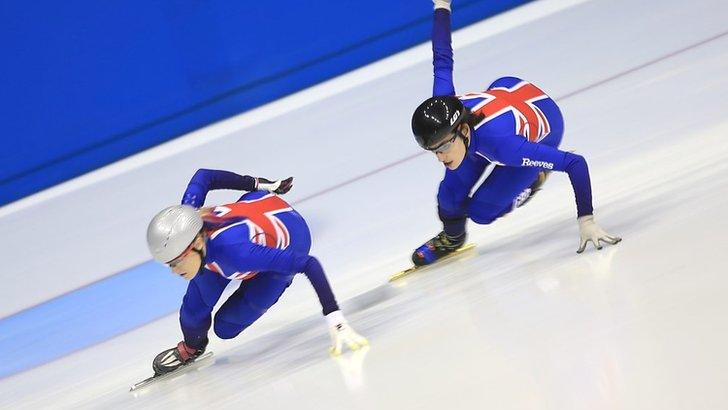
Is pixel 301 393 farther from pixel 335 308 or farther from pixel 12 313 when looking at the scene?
pixel 12 313

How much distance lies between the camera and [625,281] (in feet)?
11.2

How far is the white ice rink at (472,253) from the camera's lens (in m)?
2.94

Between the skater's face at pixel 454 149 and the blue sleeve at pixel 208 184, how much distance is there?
1.01 m

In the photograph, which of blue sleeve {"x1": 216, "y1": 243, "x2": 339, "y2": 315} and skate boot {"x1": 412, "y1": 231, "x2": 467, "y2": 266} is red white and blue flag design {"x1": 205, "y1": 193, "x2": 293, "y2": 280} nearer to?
blue sleeve {"x1": 216, "y1": 243, "x2": 339, "y2": 315}

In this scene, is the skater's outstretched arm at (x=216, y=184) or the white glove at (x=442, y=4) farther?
the white glove at (x=442, y=4)

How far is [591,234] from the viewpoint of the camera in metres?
3.94

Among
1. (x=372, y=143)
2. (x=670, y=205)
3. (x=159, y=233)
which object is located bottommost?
(x=372, y=143)

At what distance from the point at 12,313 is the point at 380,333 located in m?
3.28

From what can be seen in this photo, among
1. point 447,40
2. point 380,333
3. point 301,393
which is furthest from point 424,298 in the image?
point 447,40

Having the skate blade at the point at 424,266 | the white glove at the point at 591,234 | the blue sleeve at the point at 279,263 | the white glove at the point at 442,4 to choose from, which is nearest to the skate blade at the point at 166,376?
the blue sleeve at the point at 279,263

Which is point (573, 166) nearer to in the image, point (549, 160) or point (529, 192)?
point (549, 160)

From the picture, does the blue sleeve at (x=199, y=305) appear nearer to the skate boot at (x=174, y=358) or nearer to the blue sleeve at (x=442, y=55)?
the skate boot at (x=174, y=358)

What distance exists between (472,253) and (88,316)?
2302 millimetres

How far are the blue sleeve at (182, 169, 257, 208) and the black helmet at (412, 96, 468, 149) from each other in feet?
3.24
